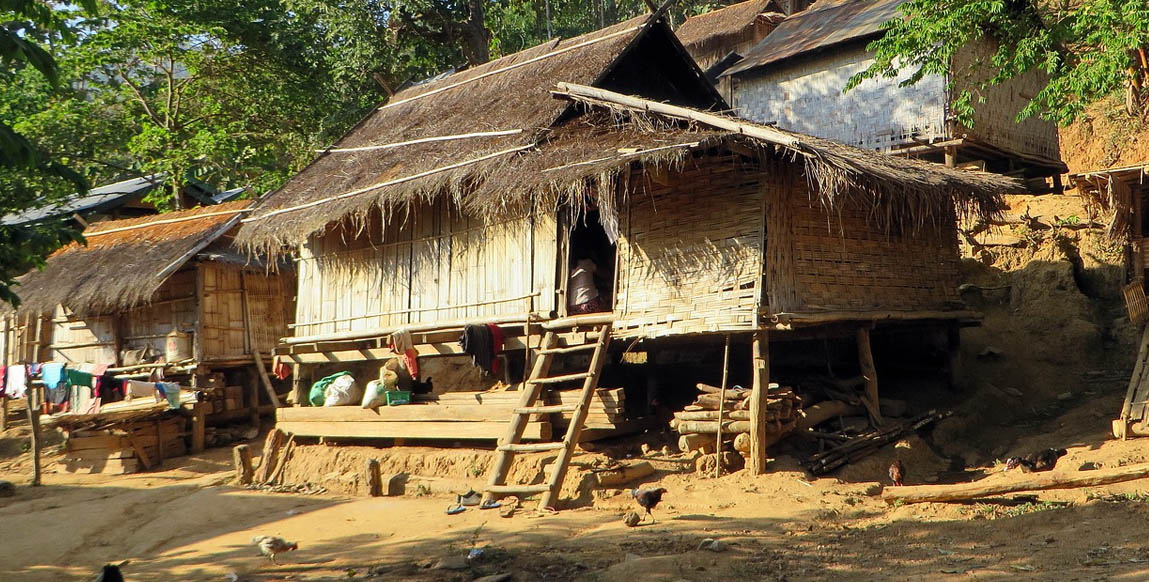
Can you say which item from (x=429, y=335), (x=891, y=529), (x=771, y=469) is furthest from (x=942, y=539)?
(x=429, y=335)

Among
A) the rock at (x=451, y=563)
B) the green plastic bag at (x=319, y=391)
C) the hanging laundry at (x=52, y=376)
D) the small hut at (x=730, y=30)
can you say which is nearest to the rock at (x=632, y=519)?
the rock at (x=451, y=563)

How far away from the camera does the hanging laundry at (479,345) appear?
10.5 m

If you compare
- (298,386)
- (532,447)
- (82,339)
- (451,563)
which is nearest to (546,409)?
(532,447)

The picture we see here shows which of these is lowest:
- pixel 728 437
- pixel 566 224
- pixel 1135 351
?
pixel 728 437

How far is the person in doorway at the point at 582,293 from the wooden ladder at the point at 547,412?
1.01 feet

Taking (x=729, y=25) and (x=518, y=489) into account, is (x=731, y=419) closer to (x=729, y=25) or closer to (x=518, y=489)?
(x=518, y=489)

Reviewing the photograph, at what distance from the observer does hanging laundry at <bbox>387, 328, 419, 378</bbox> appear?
11.5m

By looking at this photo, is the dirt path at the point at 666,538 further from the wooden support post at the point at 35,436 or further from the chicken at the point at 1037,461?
the wooden support post at the point at 35,436

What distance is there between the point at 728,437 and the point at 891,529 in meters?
2.23

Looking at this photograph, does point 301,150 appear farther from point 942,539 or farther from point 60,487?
point 942,539

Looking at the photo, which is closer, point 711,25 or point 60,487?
point 60,487

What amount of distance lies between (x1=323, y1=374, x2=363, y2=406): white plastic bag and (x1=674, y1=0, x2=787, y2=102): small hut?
49.9 feet

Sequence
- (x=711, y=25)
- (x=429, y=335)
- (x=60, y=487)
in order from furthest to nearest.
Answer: (x=711, y=25) → (x=60, y=487) → (x=429, y=335)

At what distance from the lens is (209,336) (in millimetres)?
15500
